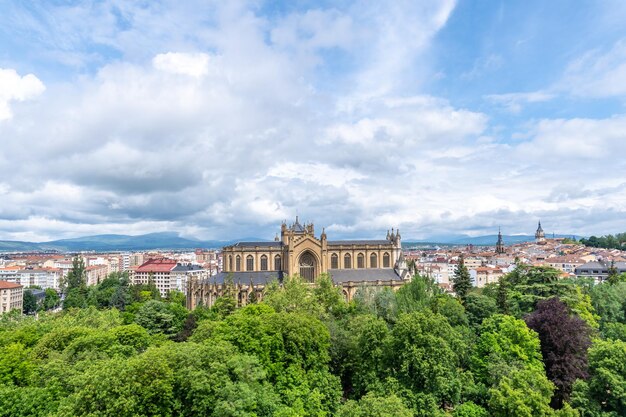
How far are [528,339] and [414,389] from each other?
10.3 metres

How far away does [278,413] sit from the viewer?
23.8m

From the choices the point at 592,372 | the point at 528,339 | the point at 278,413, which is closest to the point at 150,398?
the point at 278,413

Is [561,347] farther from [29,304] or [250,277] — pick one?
[29,304]

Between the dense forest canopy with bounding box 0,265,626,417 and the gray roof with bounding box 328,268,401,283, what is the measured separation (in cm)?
3323

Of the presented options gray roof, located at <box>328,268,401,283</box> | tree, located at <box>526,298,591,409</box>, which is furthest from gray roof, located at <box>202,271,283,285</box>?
tree, located at <box>526,298,591,409</box>

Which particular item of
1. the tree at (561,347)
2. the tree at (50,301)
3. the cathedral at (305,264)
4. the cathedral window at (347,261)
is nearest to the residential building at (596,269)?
the cathedral at (305,264)

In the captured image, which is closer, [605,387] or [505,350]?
[605,387]

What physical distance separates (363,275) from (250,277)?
19.2 m

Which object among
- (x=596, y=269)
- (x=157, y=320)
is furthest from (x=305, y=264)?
(x=596, y=269)

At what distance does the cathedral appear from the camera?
71438 millimetres

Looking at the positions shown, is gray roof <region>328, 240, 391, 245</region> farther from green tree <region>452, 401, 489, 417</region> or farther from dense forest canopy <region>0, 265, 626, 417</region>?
green tree <region>452, 401, 489, 417</region>

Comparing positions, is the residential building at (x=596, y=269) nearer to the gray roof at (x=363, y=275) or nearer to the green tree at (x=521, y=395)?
the gray roof at (x=363, y=275)

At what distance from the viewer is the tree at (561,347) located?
32.6 metres

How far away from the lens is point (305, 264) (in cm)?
7444
